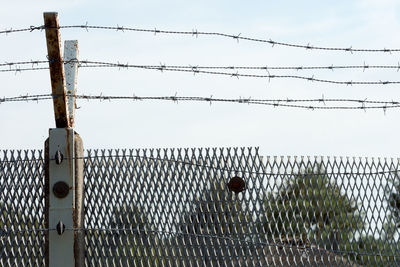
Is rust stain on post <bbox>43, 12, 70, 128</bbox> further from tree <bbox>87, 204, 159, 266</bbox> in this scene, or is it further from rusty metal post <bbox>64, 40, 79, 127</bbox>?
tree <bbox>87, 204, 159, 266</bbox>

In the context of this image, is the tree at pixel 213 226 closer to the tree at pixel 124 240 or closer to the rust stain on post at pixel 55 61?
the tree at pixel 124 240

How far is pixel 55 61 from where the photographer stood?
5695 mm

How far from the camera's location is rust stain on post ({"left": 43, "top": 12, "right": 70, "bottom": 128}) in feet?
18.5

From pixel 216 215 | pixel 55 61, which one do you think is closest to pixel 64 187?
pixel 55 61

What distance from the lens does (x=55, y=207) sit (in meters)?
5.89

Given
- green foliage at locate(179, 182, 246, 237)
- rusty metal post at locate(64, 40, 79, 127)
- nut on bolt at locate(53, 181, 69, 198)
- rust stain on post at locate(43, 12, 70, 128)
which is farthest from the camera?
green foliage at locate(179, 182, 246, 237)

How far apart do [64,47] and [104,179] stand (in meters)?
1.24

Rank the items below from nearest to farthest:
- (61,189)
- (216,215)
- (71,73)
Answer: (61,189), (71,73), (216,215)

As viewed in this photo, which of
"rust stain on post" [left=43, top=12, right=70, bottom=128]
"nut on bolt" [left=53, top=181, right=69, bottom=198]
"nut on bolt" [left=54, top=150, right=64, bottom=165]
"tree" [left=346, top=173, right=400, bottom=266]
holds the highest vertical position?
"rust stain on post" [left=43, top=12, right=70, bottom=128]

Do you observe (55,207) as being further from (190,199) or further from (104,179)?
(190,199)

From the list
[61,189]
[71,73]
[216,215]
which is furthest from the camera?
[216,215]

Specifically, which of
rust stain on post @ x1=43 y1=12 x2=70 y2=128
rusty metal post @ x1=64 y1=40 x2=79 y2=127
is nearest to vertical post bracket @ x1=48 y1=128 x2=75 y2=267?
rusty metal post @ x1=64 y1=40 x2=79 y2=127

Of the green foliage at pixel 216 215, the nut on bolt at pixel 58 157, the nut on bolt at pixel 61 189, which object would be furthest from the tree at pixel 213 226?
the nut on bolt at pixel 58 157

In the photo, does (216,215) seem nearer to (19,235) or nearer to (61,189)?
(61,189)
